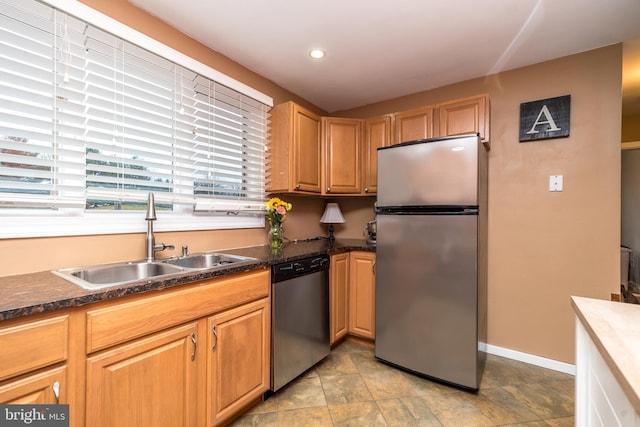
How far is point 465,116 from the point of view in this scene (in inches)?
92.0

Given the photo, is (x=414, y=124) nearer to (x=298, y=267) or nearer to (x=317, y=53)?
(x=317, y=53)

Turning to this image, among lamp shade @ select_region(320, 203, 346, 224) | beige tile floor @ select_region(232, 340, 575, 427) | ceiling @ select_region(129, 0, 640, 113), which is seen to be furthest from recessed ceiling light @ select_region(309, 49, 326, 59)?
beige tile floor @ select_region(232, 340, 575, 427)

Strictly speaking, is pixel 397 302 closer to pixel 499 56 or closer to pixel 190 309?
pixel 190 309

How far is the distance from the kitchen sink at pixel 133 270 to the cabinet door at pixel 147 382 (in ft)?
0.97

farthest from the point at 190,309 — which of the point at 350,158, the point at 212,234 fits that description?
the point at 350,158

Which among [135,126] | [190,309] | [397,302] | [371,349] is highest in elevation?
[135,126]

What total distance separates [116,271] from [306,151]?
1675 mm

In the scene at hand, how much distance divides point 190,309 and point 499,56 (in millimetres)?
2766

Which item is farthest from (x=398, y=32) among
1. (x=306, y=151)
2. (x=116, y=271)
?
(x=116, y=271)

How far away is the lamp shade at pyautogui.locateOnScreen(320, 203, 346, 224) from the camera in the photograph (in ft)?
10.1

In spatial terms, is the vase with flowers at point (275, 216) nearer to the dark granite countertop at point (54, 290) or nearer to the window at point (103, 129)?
the window at point (103, 129)

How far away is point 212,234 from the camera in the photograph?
2.11 meters

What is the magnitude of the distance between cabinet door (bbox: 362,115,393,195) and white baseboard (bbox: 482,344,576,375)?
1685 millimetres

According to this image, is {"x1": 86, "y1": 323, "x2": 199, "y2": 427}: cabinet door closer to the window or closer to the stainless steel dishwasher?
the stainless steel dishwasher
